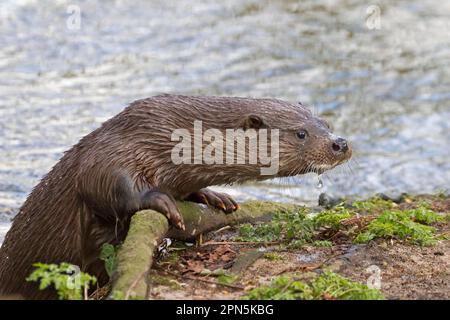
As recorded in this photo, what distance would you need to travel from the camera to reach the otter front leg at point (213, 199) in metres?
5.89

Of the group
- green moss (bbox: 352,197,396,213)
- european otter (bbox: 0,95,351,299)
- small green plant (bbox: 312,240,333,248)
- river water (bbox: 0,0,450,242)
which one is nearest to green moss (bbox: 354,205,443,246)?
small green plant (bbox: 312,240,333,248)

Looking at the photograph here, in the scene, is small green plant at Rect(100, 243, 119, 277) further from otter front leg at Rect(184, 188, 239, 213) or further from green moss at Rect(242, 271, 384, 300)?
green moss at Rect(242, 271, 384, 300)

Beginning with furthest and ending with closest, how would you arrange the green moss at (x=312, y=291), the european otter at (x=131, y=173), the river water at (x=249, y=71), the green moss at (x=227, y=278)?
1. the river water at (x=249, y=71)
2. the european otter at (x=131, y=173)
3. the green moss at (x=227, y=278)
4. the green moss at (x=312, y=291)

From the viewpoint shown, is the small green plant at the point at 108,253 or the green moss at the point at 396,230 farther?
the green moss at the point at 396,230

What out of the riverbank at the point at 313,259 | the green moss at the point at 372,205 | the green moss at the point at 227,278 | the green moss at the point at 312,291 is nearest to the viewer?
the green moss at the point at 312,291

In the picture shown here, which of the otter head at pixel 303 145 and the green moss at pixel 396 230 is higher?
the otter head at pixel 303 145

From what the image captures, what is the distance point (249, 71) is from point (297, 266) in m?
7.16

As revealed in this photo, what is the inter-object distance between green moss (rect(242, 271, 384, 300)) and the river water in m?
4.08

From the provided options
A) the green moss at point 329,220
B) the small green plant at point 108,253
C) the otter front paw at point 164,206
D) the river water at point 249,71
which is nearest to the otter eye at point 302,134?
the green moss at point 329,220

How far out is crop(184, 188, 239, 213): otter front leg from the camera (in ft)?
19.3

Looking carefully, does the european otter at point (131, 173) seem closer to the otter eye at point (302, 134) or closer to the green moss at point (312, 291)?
the otter eye at point (302, 134)

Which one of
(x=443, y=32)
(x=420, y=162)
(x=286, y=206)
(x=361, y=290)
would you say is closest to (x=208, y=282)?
(x=361, y=290)
